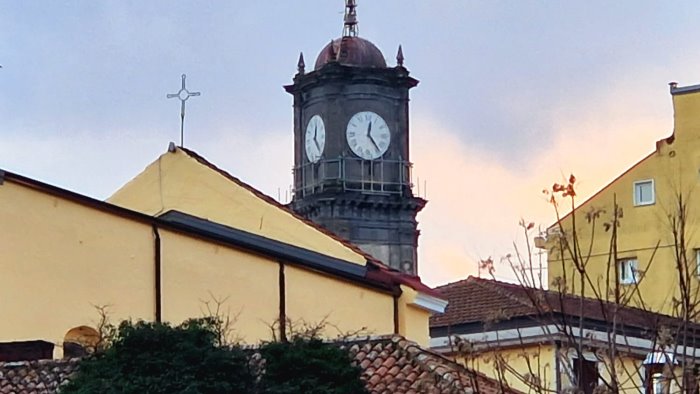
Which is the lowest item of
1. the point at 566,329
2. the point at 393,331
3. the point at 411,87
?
the point at 566,329

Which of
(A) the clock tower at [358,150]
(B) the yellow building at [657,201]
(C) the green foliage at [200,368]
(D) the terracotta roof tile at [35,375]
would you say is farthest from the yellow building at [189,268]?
(A) the clock tower at [358,150]

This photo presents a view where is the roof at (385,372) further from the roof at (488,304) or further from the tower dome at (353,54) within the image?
the tower dome at (353,54)

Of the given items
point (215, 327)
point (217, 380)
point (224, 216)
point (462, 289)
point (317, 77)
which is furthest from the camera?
point (317, 77)

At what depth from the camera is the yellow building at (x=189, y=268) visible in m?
29.3

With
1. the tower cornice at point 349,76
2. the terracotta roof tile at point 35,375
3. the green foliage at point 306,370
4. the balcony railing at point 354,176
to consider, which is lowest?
the green foliage at point 306,370

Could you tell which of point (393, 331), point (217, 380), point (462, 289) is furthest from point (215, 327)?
point (462, 289)

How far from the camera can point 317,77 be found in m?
94.2

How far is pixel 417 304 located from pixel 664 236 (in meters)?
23.8

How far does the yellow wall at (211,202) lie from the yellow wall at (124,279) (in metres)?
1.91

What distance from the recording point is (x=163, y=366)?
22125mm

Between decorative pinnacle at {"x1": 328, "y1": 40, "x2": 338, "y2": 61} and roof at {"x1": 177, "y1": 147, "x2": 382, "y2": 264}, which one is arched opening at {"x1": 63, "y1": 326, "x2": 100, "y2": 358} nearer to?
roof at {"x1": 177, "y1": 147, "x2": 382, "y2": 264}

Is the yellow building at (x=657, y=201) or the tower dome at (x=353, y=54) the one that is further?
the tower dome at (x=353, y=54)

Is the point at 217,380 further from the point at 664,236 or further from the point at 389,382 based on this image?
the point at 664,236

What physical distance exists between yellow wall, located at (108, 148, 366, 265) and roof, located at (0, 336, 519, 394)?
29.7 feet
